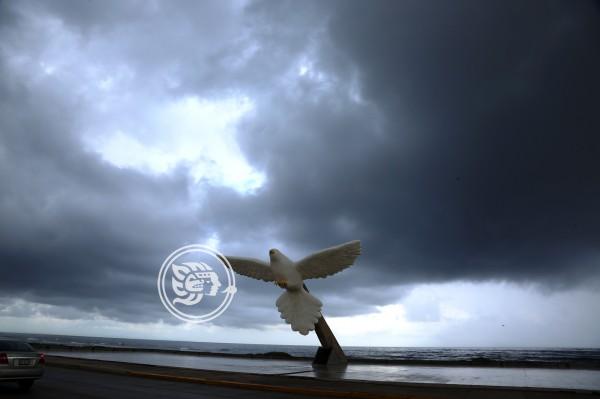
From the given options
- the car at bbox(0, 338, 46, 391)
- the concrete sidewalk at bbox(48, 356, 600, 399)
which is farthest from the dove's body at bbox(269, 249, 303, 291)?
the car at bbox(0, 338, 46, 391)

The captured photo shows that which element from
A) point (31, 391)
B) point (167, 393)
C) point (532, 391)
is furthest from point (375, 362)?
point (31, 391)

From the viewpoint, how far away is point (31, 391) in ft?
34.7

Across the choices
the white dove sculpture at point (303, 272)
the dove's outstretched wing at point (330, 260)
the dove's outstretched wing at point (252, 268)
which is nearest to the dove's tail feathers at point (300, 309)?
the white dove sculpture at point (303, 272)

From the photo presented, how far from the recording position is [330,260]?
14836mm

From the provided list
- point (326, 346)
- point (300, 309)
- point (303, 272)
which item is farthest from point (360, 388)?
point (326, 346)

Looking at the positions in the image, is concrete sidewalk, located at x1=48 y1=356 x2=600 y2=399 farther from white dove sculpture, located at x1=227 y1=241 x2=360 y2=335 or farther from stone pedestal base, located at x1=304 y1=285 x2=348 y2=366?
stone pedestal base, located at x1=304 y1=285 x2=348 y2=366

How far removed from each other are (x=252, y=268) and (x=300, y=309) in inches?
115

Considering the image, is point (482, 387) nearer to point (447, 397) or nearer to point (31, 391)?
point (447, 397)

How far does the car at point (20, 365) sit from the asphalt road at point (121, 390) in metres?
0.28

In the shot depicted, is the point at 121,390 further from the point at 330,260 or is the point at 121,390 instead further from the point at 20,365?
the point at 330,260

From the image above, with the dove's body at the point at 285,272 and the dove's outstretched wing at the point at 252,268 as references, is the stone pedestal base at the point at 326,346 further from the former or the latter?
the dove's body at the point at 285,272

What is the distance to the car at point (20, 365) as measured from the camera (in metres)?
10.6

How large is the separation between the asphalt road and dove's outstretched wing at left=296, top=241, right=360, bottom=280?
4.56 metres

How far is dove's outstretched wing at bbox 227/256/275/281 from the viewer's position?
1577 centimetres
